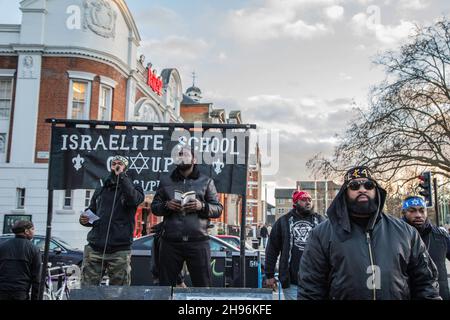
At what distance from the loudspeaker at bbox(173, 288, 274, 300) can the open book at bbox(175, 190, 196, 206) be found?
1.61 m

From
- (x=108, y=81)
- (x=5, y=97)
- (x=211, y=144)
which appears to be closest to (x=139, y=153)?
(x=211, y=144)

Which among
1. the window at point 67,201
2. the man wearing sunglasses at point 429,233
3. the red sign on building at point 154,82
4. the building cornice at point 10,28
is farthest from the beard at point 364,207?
the red sign on building at point 154,82

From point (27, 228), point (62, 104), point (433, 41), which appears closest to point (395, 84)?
point (433, 41)

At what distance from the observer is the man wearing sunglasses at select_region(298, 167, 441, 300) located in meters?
2.76

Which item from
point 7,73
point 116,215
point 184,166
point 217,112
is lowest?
point 116,215

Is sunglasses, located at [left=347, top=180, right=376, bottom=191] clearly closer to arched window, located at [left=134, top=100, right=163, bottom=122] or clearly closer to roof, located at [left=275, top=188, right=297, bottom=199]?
arched window, located at [left=134, top=100, right=163, bottom=122]

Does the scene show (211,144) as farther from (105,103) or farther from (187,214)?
(105,103)

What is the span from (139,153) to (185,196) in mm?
1617

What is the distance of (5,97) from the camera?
23156mm

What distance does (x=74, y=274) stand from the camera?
27.0ft

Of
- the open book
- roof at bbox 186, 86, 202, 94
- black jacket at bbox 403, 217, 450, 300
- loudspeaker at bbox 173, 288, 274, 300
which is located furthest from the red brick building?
roof at bbox 186, 86, 202, 94

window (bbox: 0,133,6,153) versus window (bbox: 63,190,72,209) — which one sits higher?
window (bbox: 0,133,6,153)

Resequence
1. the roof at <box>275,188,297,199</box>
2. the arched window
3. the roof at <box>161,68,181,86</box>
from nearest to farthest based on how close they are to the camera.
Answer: the arched window < the roof at <box>161,68,181,86</box> < the roof at <box>275,188,297,199</box>
